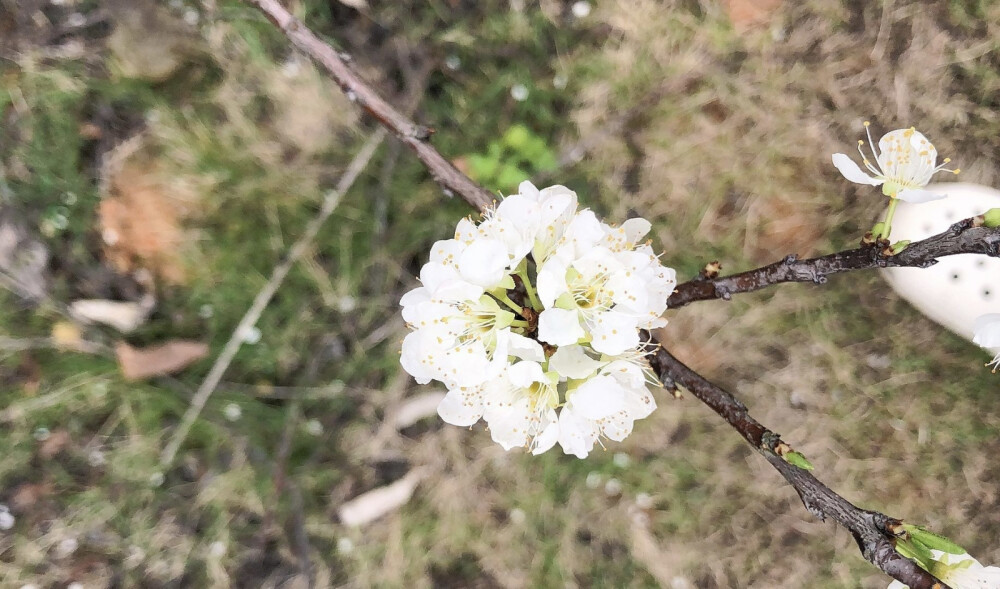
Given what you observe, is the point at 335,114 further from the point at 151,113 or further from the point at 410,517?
the point at 410,517

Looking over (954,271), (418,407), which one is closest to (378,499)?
(418,407)

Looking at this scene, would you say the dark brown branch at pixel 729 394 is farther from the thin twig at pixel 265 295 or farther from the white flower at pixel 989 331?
the thin twig at pixel 265 295

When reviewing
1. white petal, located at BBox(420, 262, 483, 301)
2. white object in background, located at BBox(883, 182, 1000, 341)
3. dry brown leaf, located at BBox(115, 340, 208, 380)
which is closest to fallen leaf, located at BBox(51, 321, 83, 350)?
dry brown leaf, located at BBox(115, 340, 208, 380)

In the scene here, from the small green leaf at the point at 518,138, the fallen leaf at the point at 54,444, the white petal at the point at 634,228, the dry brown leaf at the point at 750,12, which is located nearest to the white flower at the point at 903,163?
the white petal at the point at 634,228

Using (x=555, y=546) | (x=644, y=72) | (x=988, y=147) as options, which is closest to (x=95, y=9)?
(x=644, y=72)

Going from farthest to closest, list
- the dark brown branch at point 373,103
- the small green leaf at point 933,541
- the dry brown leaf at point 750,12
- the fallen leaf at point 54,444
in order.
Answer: the fallen leaf at point 54,444 < the dry brown leaf at point 750,12 < the dark brown branch at point 373,103 < the small green leaf at point 933,541

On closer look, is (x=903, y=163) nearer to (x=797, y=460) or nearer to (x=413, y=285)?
(x=797, y=460)
